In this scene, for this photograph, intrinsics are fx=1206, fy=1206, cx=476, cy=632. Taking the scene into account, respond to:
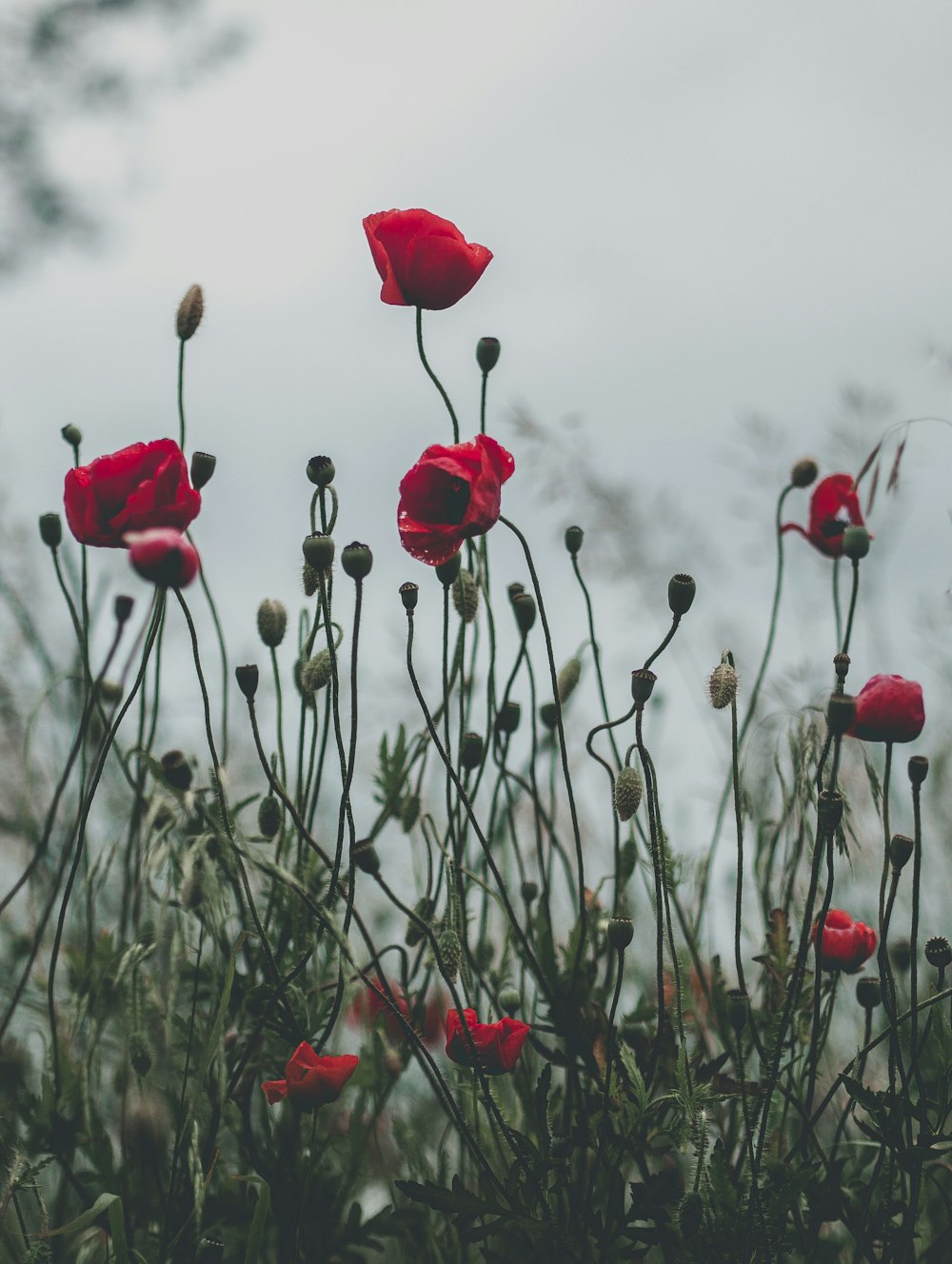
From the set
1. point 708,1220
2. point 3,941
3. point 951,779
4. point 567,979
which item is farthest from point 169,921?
point 951,779

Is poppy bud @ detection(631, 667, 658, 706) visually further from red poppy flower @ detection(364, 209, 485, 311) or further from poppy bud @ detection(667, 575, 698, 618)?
red poppy flower @ detection(364, 209, 485, 311)

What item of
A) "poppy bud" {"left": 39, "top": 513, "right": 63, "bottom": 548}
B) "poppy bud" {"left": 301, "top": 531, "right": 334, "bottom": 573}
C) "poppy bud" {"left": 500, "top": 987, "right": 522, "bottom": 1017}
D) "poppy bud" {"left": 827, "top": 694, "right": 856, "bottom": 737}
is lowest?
"poppy bud" {"left": 500, "top": 987, "right": 522, "bottom": 1017}

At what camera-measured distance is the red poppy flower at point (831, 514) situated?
112cm

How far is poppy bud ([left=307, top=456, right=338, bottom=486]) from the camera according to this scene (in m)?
0.86

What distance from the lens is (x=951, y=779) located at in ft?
6.39

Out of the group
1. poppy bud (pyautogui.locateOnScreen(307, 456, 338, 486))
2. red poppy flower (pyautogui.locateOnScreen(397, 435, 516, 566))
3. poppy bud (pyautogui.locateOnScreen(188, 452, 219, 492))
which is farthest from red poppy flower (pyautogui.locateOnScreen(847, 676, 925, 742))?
poppy bud (pyautogui.locateOnScreen(188, 452, 219, 492))

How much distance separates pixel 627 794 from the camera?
824mm

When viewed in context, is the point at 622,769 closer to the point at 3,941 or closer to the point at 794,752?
the point at 794,752

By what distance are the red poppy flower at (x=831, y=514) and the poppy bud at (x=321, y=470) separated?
484 mm

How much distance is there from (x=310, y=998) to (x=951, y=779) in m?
1.36

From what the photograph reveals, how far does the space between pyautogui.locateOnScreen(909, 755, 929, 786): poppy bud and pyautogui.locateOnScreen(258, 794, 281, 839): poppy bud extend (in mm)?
462

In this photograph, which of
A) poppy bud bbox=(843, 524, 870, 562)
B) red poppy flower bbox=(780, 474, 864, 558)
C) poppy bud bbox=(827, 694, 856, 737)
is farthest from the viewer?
red poppy flower bbox=(780, 474, 864, 558)

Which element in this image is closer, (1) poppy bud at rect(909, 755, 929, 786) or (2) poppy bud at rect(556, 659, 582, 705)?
(1) poppy bud at rect(909, 755, 929, 786)

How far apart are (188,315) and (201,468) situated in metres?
0.13
